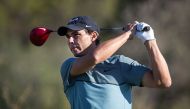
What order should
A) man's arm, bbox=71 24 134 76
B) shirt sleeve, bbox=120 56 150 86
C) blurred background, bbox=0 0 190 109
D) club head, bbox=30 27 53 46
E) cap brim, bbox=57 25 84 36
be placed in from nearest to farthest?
man's arm, bbox=71 24 134 76 < shirt sleeve, bbox=120 56 150 86 < cap brim, bbox=57 25 84 36 < club head, bbox=30 27 53 46 < blurred background, bbox=0 0 190 109

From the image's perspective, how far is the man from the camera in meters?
4.44

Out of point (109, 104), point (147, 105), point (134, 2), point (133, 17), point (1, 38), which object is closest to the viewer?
point (109, 104)

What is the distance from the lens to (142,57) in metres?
12.7

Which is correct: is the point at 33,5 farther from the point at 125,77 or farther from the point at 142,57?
the point at 125,77

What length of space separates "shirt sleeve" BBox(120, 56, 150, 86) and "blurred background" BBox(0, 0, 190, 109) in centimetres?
505

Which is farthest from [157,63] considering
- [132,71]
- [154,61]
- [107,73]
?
[107,73]

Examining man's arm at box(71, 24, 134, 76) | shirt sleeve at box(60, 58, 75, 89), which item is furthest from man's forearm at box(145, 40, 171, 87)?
shirt sleeve at box(60, 58, 75, 89)

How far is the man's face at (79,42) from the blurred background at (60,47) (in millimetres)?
4930

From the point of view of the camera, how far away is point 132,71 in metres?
4.53

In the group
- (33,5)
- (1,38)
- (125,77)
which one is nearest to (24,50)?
(1,38)

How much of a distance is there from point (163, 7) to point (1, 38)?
3.00 metres

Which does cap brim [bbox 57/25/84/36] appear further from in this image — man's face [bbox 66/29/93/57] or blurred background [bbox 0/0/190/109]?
blurred background [bbox 0/0/190/109]

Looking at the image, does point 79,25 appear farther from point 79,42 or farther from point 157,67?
point 157,67

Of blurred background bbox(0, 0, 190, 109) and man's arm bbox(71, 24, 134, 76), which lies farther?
blurred background bbox(0, 0, 190, 109)
